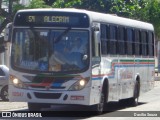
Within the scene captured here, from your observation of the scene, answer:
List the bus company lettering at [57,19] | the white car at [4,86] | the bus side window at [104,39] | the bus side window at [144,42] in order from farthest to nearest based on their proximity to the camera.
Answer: the white car at [4,86]
the bus side window at [144,42]
the bus side window at [104,39]
the bus company lettering at [57,19]

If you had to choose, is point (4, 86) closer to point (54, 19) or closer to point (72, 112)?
point (72, 112)

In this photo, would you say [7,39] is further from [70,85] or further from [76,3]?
[76,3]

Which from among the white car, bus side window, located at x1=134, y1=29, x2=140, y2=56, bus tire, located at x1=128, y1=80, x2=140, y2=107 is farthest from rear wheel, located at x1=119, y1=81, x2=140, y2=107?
the white car

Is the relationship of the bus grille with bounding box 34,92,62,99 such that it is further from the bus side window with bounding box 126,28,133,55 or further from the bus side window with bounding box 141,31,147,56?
the bus side window with bounding box 141,31,147,56

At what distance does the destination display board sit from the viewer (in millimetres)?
18625

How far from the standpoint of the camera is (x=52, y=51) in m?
18.5

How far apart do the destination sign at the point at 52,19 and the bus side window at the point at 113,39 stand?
8.14ft

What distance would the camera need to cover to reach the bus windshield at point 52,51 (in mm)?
18375

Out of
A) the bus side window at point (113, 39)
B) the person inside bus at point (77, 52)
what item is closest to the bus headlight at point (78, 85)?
the person inside bus at point (77, 52)

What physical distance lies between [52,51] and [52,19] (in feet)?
3.19

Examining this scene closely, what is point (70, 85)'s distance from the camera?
18.2 metres

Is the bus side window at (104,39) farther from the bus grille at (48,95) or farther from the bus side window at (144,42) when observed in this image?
the bus side window at (144,42)

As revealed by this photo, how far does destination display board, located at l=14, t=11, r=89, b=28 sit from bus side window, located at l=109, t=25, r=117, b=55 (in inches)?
97.7

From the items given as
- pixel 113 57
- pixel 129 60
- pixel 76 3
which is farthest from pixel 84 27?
pixel 76 3
